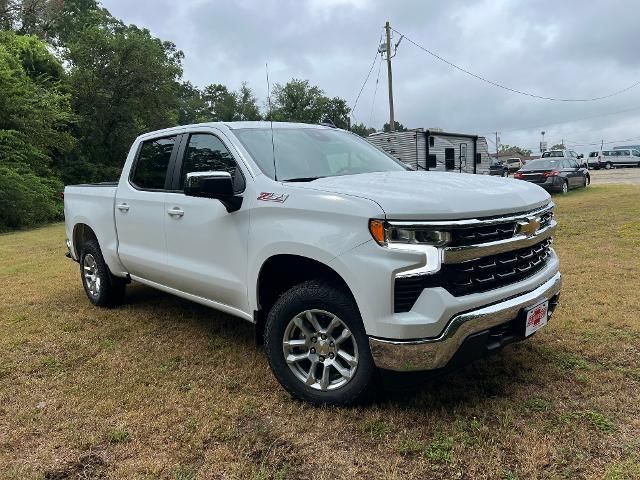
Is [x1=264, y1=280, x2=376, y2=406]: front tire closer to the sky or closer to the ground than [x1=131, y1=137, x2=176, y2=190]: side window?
closer to the ground

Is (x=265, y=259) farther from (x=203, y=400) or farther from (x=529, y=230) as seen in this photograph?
(x=529, y=230)

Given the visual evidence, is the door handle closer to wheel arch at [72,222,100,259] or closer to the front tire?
the front tire

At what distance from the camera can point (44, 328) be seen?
493cm

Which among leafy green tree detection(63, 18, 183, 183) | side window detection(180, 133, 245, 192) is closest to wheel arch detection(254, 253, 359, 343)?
side window detection(180, 133, 245, 192)

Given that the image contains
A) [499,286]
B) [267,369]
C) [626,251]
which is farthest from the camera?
[626,251]

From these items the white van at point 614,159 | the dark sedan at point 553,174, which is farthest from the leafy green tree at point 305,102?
the dark sedan at point 553,174

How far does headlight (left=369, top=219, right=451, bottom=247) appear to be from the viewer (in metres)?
2.69

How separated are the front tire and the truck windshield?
0.89m

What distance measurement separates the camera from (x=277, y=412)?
315 centimetres

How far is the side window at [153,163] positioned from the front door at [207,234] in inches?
8.8

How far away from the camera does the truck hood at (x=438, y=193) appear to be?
270cm

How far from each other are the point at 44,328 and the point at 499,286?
13.4 ft

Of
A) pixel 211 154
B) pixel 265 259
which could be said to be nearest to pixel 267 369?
pixel 265 259

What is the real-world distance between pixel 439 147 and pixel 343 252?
23.9 m
